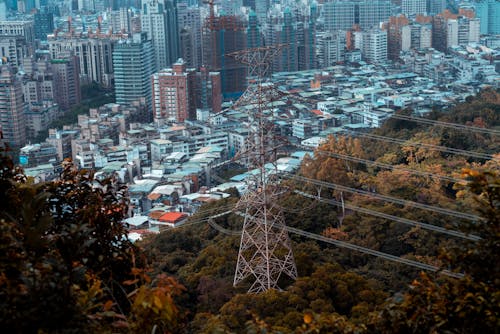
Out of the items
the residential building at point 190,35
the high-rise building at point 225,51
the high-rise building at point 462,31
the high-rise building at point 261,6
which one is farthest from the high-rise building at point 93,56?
the high-rise building at point 462,31

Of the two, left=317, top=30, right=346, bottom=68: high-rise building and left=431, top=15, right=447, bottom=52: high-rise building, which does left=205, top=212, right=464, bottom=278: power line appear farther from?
left=431, top=15, right=447, bottom=52: high-rise building

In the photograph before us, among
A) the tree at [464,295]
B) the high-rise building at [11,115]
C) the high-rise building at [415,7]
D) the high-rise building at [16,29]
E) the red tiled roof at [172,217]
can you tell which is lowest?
the red tiled roof at [172,217]

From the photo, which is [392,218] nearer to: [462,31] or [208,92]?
[208,92]

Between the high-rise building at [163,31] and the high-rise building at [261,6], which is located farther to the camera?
the high-rise building at [261,6]

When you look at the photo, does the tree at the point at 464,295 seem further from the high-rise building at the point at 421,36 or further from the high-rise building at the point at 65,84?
the high-rise building at the point at 421,36

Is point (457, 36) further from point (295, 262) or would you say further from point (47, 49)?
point (295, 262)

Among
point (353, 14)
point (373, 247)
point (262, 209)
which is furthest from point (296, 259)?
point (353, 14)

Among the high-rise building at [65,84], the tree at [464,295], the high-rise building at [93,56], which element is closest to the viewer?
the tree at [464,295]

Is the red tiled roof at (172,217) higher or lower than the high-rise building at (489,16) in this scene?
lower

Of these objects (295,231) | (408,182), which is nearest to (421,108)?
(408,182)
